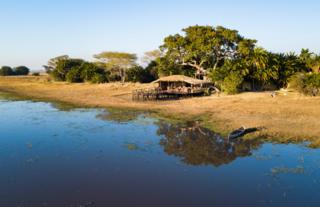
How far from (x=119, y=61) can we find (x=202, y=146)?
4212cm

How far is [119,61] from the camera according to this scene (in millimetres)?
56219

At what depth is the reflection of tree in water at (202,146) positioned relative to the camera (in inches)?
577

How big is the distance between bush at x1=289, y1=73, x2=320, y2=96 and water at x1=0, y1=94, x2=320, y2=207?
16.4 meters

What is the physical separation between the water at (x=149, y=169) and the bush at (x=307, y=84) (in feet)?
53.9

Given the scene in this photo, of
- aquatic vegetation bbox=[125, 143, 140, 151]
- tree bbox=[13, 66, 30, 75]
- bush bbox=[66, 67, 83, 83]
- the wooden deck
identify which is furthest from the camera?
tree bbox=[13, 66, 30, 75]

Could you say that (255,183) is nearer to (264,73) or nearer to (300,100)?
(300,100)

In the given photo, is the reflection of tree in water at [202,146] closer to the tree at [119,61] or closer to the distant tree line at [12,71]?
the tree at [119,61]

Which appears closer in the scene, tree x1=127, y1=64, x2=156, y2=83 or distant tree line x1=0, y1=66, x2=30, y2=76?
tree x1=127, y1=64, x2=156, y2=83

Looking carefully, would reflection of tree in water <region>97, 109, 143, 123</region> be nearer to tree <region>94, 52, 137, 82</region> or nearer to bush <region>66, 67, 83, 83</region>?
tree <region>94, 52, 137, 82</region>

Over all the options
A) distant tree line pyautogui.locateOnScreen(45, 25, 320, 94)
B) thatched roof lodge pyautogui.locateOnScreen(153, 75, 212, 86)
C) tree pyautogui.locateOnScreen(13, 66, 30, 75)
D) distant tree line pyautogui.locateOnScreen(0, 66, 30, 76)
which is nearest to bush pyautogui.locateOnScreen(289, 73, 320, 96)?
distant tree line pyautogui.locateOnScreen(45, 25, 320, 94)

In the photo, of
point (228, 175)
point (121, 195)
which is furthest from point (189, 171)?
point (121, 195)

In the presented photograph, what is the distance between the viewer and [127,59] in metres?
56.7

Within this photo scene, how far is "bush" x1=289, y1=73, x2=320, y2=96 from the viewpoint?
3056 cm

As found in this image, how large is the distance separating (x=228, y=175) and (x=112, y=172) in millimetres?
4982
